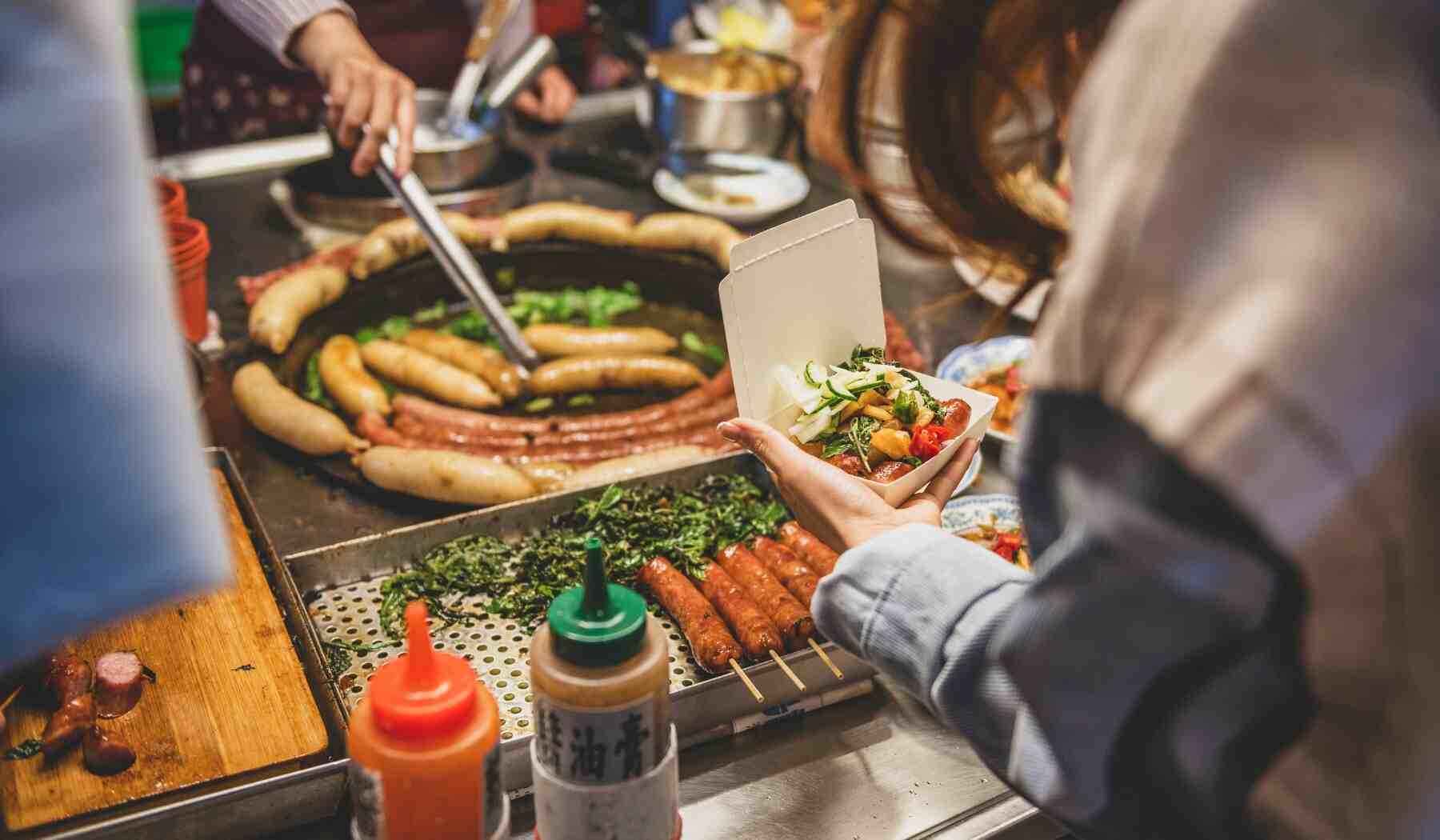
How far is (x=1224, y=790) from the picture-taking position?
122cm

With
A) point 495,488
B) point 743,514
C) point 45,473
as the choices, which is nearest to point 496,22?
point 495,488

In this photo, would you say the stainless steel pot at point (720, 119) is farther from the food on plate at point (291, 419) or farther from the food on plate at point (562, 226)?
the food on plate at point (291, 419)

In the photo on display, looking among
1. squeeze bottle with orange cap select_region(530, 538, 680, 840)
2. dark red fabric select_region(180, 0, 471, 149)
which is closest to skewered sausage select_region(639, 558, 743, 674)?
squeeze bottle with orange cap select_region(530, 538, 680, 840)

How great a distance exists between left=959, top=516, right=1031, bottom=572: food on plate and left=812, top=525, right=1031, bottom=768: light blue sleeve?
3.53 ft

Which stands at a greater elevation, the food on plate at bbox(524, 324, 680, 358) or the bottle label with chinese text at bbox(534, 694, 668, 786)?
the bottle label with chinese text at bbox(534, 694, 668, 786)

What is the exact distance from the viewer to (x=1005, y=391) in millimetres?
3543

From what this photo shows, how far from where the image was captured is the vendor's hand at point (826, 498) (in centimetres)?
206

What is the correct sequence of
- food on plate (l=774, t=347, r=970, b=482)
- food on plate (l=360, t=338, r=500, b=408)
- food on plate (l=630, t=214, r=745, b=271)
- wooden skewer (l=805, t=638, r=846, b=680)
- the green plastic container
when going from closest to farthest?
1. wooden skewer (l=805, t=638, r=846, b=680)
2. food on plate (l=774, t=347, r=970, b=482)
3. food on plate (l=360, t=338, r=500, b=408)
4. food on plate (l=630, t=214, r=745, b=271)
5. the green plastic container

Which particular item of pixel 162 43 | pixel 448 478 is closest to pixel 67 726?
pixel 448 478

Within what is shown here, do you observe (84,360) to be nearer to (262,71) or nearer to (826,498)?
(826,498)

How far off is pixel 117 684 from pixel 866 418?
171 centimetres

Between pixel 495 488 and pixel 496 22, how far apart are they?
2.66 metres

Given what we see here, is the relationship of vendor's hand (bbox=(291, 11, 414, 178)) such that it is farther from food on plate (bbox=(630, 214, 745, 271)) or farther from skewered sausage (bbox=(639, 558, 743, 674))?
skewered sausage (bbox=(639, 558, 743, 674))

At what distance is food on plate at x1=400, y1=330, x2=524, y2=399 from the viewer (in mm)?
3844
